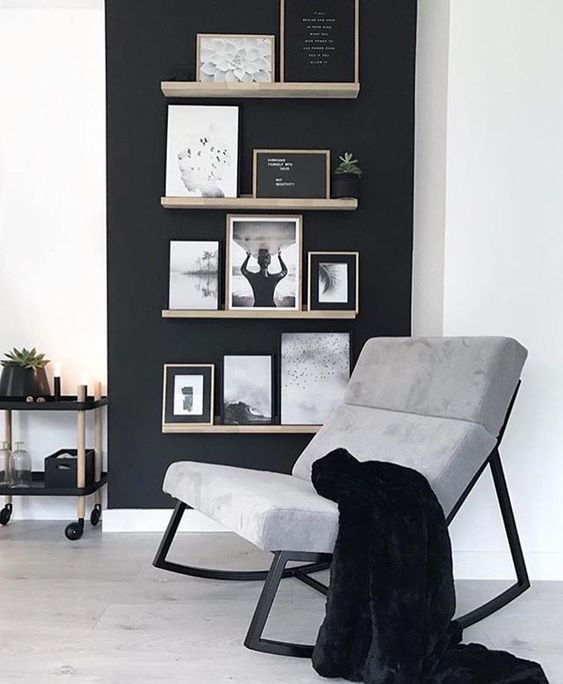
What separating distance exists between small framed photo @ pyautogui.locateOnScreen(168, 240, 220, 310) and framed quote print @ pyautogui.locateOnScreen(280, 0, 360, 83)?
871 mm

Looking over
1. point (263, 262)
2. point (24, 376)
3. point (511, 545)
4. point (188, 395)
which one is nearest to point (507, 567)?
point (511, 545)

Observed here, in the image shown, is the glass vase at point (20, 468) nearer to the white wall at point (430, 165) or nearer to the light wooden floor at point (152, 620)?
the light wooden floor at point (152, 620)

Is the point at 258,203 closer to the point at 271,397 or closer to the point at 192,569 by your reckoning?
the point at 271,397

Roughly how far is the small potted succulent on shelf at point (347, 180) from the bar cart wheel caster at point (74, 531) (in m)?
1.84

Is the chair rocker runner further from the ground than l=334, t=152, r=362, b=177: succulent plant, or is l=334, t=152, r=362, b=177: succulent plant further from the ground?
l=334, t=152, r=362, b=177: succulent plant

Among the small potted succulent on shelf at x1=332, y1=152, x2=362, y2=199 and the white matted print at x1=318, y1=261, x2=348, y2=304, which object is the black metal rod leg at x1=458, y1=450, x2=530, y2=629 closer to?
the white matted print at x1=318, y1=261, x2=348, y2=304

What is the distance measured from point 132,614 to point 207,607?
246 millimetres

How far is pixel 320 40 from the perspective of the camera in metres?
2.99

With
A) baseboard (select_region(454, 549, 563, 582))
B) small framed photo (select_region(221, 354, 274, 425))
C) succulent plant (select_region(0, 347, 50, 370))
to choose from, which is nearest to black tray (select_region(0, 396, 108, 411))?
succulent plant (select_region(0, 347, 50, 370))

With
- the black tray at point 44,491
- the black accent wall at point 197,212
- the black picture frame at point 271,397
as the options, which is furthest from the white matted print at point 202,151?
the black tray at point 44,491

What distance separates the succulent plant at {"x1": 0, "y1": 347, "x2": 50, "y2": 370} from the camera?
3.05 metres

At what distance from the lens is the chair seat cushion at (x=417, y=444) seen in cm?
200

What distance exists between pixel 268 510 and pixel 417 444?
611mm

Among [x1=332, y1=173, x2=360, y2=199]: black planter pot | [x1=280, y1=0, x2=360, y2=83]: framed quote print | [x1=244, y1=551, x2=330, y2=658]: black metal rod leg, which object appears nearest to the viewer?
[x1=244, y1=551, x2=330, y2=658]: black metal rod leg
